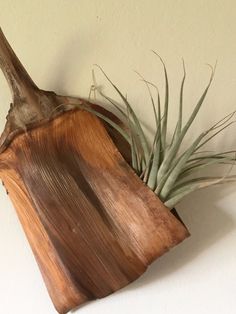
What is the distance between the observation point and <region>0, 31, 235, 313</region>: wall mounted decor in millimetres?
720

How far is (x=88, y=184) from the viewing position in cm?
78

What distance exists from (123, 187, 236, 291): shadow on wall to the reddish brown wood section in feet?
0.24

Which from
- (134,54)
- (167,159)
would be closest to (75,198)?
(167,159)

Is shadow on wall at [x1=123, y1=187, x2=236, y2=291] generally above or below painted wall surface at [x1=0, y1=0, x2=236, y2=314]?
below

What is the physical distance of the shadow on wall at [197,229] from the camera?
0.79m

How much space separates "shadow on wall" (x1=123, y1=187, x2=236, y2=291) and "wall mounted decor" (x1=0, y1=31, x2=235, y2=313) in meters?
0.07

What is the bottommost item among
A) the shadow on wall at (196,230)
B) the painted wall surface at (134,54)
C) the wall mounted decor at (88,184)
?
the shadow on wall at (196,230)

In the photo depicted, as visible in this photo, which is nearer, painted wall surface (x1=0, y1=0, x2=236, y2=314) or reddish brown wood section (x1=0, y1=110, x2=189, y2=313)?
reddish brown wood section (x1=0, y1=110, x2=189, y2=313)

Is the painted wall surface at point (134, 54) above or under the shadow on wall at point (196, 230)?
above

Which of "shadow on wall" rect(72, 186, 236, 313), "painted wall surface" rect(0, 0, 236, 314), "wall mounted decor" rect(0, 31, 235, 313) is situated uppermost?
"painted wall surface" rect(0, 0, 236, 314)

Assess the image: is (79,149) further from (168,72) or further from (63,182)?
(168,72)

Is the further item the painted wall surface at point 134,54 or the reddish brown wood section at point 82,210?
the painted wall surface at point 134,54

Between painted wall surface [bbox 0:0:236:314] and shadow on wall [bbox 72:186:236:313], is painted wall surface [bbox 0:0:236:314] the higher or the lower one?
the higher one

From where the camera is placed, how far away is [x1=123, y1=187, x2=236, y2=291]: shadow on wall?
79cm
